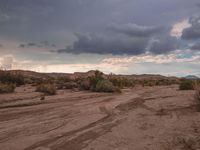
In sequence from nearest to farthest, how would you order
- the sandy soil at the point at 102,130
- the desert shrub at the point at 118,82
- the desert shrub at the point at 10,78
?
the sandy soil at the point at 102,130 < the desert shrub at the point at 10,78 < the desert shrub at the point at 118,82

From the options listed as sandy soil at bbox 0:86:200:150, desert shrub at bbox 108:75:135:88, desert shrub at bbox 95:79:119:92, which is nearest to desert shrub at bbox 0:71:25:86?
desert shrub at bbox 95:79:119:92

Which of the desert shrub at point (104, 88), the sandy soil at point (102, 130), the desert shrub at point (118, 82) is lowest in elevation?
the sandy soil at point (102, 130)

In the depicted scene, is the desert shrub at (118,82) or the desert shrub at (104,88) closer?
the desert shrub at (104,88)

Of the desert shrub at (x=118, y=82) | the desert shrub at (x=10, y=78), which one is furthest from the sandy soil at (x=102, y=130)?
the desert shrub at (x=118, y=82)

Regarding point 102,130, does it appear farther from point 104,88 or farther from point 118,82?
point 118,82

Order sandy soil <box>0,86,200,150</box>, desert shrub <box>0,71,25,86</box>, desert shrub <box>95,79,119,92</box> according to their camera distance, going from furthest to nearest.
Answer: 1. desert shrub <box>0,71,25,86</box>
2. desert shrub <box>95,79,119,92</box>
3. sandy soil <box>0,86,200,150</box>

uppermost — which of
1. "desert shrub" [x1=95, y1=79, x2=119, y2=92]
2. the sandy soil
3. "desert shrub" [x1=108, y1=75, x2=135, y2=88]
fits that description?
"desert shrub" [x1=108, y1=75, x2=135, y2=88]

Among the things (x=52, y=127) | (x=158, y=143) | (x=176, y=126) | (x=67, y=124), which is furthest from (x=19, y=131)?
(x=176, y=126)

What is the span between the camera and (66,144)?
10.1m

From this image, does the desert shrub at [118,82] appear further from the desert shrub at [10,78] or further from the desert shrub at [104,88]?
the desert shrub at [10,78]

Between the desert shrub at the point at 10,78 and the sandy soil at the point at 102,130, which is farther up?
the desert shrub at the point at 10,78

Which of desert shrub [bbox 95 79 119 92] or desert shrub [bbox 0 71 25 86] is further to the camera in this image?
desert shrub [bbox 0 71 25 86]

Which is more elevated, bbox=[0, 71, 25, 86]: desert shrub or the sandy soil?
bbox=[0, 71, 25, 86]: desert shrub

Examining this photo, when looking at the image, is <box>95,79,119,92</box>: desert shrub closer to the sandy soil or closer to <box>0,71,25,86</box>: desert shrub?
<box>0,71,25,86</box>: desert shrub
